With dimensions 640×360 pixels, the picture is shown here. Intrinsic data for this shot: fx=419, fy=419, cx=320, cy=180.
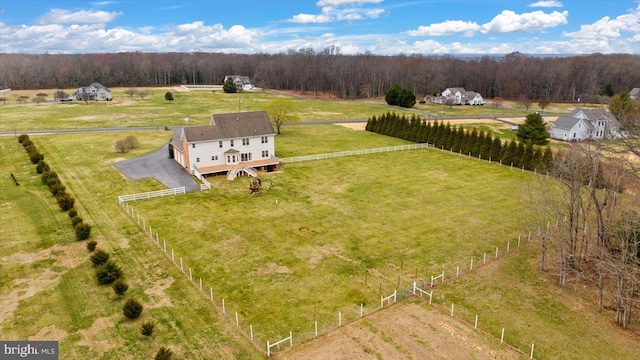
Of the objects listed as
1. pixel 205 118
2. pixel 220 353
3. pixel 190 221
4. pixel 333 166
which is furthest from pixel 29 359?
pixel 205 118

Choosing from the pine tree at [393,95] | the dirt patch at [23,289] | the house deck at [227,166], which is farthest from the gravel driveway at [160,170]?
the pine tree at [393,95]

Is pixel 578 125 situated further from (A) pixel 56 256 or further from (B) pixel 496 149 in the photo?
(A) pixel 56 256

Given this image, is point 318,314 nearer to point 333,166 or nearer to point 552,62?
point 333,166

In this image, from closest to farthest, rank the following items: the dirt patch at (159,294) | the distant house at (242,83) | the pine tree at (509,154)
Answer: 1. the dirt patch at (159,294)
2. the pine tree at (509,154)
3. the distant house at (242,83)

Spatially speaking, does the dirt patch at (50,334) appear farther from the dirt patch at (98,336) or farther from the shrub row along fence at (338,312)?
the shrub row along fence at (338,312)

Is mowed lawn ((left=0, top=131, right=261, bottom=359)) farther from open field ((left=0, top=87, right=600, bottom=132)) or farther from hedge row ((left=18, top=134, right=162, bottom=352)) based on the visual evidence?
open field ((left=0, top=87, right=600, bottom=132))

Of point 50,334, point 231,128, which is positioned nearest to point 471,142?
point 231,128
